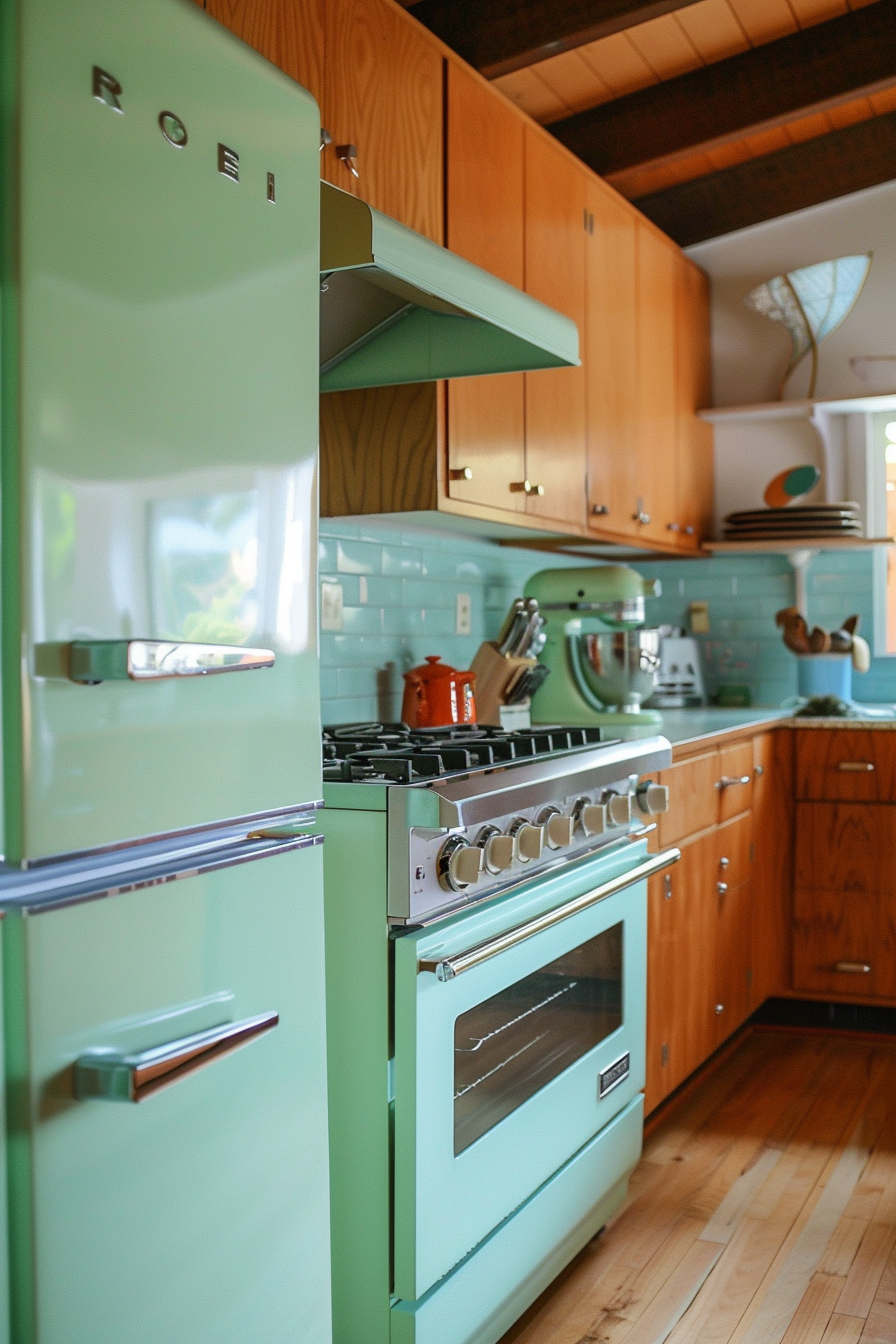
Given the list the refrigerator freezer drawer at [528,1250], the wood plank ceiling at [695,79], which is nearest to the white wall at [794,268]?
the wood plank ceiling at [695,79]

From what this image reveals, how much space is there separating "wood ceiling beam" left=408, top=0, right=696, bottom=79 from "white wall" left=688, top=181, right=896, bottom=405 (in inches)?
60.3

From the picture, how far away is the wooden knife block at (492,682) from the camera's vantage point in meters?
2.62

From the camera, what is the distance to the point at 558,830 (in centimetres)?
191

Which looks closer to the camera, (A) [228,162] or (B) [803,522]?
(A) [228,162]

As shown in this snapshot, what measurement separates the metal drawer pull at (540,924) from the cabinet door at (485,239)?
776 millimetres

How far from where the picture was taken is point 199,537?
1092 millimetres

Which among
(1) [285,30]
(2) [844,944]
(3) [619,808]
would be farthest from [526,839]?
(2) [844,944]

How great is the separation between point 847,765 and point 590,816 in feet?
5.45

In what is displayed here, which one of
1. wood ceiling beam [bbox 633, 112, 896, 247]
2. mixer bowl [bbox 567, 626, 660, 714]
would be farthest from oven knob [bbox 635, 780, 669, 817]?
wood ceiling beam [bbox 633, 112, 896, 247]

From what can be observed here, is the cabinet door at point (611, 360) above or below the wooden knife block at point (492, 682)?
above

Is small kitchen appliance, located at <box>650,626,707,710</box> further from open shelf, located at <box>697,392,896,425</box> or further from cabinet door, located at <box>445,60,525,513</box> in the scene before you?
cabinet door, located at <box>445,60,525,513</box>

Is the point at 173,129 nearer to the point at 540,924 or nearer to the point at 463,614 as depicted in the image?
the point at 540,924

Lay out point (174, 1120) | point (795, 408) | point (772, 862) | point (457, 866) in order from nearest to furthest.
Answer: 1. point (174, 1120)
2. point (457, 866)
3. point (772, 862)
4. point (795, 408)

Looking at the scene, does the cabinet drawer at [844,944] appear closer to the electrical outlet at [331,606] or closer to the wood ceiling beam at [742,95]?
the electrical outlet at [331,606]
